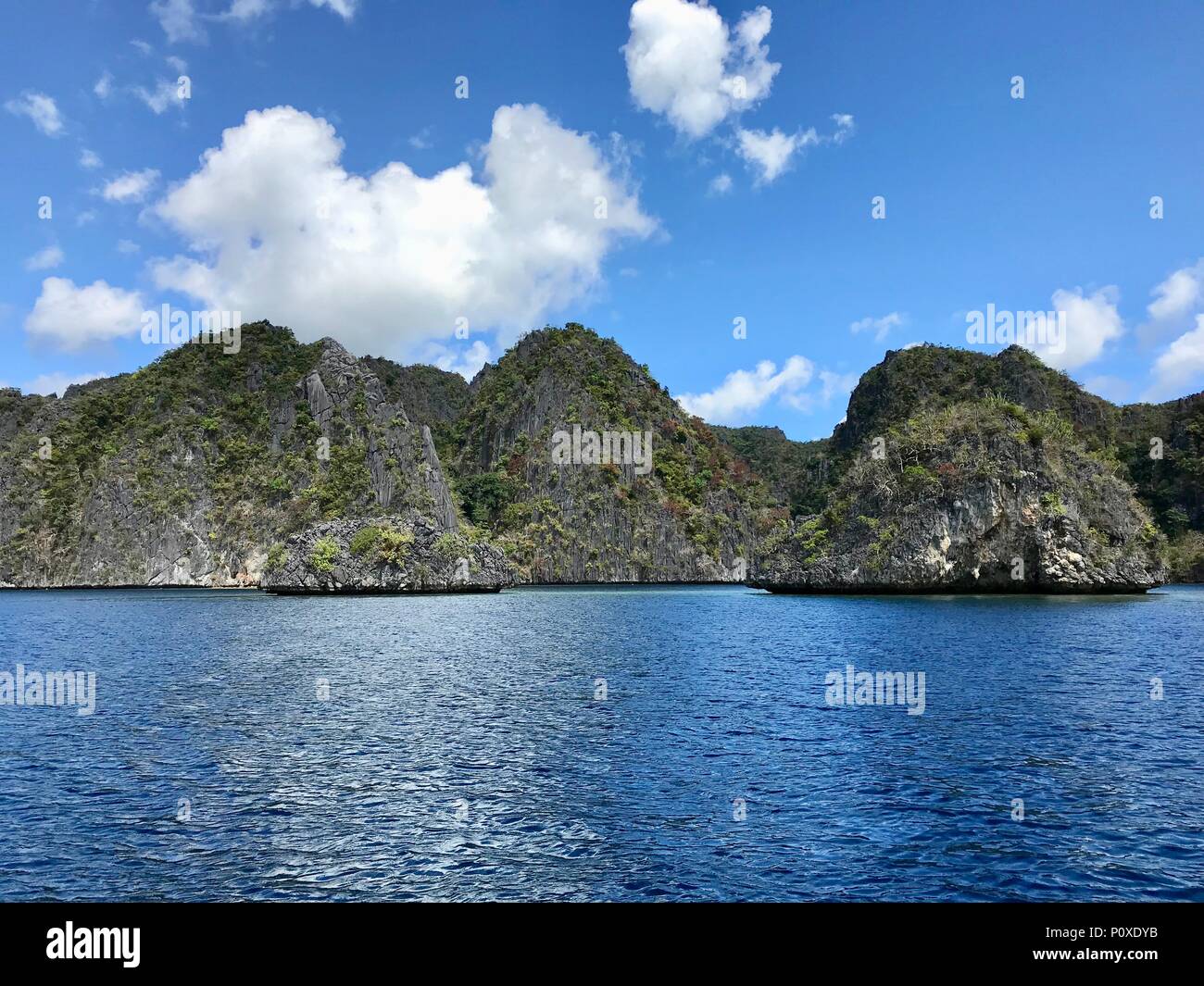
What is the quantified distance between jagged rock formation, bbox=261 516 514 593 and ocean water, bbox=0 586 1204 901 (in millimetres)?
78901

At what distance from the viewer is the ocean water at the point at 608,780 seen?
14.4 meters

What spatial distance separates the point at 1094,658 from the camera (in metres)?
42.0

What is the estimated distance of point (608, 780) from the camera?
20.4 metres

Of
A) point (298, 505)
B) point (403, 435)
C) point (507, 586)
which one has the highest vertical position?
point (403, 435)

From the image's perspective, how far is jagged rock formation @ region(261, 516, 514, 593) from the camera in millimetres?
123688

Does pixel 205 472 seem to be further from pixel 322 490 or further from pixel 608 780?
pixel 608 780

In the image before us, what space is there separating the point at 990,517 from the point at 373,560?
8754 cm

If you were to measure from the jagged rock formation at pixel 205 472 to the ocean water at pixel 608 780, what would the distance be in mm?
124679

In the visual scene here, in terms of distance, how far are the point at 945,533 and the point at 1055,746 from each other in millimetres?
86630

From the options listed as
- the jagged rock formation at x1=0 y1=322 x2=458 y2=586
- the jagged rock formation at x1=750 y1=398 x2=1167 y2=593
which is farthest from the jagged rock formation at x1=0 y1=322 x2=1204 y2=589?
the jagged rock formation at x1=750 y1=398 x2=1167 y2=593

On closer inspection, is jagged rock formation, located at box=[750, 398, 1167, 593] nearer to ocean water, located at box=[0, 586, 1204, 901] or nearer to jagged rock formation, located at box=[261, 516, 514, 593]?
jagged rock formation, located at box=[261, 516, 514, 593]

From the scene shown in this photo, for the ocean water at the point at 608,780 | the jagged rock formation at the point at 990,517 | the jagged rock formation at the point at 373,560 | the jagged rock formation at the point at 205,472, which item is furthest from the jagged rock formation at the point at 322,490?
the ocean water at the point at 608,780
